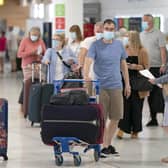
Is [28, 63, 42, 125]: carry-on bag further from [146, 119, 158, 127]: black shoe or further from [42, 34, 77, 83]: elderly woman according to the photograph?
[146, 119, 158, 127]: black shoe

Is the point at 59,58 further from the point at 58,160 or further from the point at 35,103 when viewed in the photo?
the point at 58,160

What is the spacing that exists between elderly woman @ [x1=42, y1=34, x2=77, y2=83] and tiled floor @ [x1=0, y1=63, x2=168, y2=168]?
1012 mm

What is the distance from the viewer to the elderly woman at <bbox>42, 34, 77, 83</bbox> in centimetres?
1008

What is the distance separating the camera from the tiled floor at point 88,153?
7.08m

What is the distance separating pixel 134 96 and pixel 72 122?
7.80ft

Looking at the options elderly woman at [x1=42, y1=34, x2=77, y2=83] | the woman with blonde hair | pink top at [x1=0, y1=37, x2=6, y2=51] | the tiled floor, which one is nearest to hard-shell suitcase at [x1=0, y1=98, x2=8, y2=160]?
the tiled floor

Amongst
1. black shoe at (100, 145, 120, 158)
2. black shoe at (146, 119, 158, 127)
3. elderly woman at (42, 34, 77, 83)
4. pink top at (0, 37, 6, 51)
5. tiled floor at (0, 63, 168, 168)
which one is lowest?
black shoe at (146, 119, 158, 127)

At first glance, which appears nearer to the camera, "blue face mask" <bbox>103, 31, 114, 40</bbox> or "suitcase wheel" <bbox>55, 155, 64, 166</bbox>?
"suitcase wheel" <bbox>55, 155, 64, 166</bbox>

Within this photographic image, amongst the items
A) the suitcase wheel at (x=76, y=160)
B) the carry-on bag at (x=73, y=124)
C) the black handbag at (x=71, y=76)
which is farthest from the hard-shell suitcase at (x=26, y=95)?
the carry-on bag at (x=73, y=124)

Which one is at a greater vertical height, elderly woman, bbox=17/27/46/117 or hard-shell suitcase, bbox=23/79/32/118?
elderly woman, bbox=17/27/46/117

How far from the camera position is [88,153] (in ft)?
25.4

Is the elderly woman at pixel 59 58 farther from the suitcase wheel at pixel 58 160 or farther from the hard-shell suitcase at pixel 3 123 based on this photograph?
the suitcase wheel at pixel 58 160

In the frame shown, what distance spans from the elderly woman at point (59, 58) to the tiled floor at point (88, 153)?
3.32ft

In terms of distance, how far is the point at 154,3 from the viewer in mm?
16562
